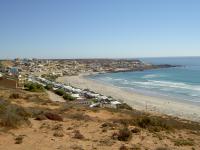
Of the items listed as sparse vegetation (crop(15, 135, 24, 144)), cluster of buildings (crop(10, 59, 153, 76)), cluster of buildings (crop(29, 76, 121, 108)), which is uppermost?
sparse vegetation (crop(15, 135, 24, 144))

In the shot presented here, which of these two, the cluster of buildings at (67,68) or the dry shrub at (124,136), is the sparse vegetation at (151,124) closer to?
the dry shrub at (124,136)

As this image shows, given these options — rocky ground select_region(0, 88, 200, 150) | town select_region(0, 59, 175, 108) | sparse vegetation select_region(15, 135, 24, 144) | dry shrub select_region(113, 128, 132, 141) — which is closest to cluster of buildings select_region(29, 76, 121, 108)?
town select_region(0, 59, 175, 108)

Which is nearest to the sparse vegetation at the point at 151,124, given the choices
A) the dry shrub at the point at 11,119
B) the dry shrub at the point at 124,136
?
the dry shrub at the point at 124,136

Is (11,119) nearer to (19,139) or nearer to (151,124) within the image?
(19,139)

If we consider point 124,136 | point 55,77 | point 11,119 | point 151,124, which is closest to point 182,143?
point 124,136

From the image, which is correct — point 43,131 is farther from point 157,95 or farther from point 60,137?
point 157,95

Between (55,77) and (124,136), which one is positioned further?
(55,77)

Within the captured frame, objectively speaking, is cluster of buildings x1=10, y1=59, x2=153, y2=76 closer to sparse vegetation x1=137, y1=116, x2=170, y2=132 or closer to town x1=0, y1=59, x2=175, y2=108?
town x1=0, y1=59, x2=175, y2=108

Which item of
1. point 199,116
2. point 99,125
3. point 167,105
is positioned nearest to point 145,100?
point 167,105

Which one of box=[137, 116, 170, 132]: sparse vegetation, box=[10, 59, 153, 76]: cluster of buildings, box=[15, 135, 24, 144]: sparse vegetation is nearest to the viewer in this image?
box=[15, 135, 24, 144]: sparse vegetation

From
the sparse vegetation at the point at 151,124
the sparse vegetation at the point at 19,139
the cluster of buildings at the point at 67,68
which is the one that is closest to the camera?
the sparse vegetation at the point at 19,139

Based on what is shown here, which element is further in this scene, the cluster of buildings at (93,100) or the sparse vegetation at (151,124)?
the cluster of buildings at (93,100)
